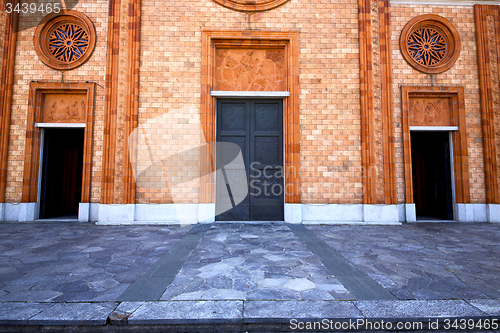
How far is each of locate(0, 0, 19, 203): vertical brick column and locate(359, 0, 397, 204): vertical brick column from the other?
9.96 m

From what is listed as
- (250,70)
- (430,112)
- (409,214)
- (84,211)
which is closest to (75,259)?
(84,211)

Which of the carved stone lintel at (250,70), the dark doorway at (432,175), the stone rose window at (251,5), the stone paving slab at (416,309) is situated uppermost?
the stone rose window at (251,5)

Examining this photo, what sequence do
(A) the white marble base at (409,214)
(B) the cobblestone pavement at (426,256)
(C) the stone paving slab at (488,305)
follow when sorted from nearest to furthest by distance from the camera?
(C) the stone paving slab at (488,305) < (B) the cobblestone pavement at (426,256) < (A) the white marble base at (409,214)

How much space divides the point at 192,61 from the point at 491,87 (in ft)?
29.1

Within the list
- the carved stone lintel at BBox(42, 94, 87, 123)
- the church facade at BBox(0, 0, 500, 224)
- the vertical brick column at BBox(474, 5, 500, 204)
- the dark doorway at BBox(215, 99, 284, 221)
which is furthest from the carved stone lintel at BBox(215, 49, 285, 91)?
the vertical brick column at BBox(474, 5, 500, 204)

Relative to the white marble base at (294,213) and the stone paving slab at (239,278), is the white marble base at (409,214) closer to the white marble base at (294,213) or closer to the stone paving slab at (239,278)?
the stone paving slab at (239,278)

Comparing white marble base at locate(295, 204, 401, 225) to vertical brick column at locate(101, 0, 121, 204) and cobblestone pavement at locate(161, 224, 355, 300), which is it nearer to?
cobblestone pavement at locate(161, 224, 355, 300)

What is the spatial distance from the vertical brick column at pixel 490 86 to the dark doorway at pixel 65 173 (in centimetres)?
1290

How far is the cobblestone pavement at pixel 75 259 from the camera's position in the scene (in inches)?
98.7

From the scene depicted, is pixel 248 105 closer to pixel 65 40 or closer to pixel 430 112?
pixel 430 112

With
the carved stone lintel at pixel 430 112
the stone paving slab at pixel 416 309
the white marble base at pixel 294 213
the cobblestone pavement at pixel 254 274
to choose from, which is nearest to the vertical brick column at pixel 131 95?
the cobblestone pavement at pixel 254 274

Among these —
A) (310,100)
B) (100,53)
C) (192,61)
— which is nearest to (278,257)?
(310,100)

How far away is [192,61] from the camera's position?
6.88 meters

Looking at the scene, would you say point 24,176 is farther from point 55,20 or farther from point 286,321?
point 286,321
